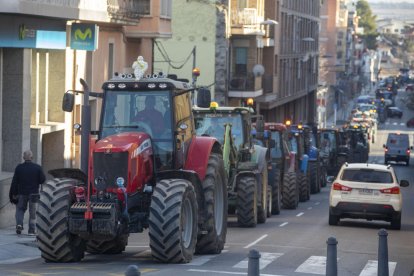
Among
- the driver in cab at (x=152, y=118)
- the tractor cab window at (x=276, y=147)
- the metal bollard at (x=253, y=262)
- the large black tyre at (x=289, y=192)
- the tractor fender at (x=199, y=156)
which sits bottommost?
the large black tyre at (x=289, y=192)

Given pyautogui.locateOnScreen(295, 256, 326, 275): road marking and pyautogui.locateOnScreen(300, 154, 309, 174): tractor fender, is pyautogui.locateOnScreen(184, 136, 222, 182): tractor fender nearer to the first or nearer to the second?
pyautogui.locateOnScreen(295, 256, 326, 275): road marking

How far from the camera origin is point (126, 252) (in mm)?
21609

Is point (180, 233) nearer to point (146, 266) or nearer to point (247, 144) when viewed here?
point (146, 266)

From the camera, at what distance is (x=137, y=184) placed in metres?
19.0

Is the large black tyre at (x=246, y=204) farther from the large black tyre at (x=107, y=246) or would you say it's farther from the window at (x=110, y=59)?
the window at (x=110, y=59)

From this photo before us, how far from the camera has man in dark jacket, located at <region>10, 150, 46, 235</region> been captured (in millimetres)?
24547

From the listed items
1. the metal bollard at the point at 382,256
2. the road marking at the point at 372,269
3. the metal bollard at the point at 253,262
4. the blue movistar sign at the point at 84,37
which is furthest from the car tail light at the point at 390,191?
the metal bollard at the point at 253,262

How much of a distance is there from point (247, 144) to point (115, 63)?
10.5 m

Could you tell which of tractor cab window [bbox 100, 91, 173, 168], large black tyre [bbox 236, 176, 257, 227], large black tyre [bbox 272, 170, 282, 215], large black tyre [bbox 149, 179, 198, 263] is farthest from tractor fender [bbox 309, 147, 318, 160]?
large black tyre [bbox 149, 179, 198, 263]

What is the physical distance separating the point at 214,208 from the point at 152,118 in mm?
2139

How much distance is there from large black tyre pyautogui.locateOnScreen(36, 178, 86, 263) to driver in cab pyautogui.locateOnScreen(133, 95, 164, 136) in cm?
179

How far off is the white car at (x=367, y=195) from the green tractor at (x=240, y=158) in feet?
6.31

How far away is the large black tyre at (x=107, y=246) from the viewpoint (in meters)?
21.0

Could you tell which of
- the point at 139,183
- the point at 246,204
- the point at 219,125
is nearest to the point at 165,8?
the point at 219,125
